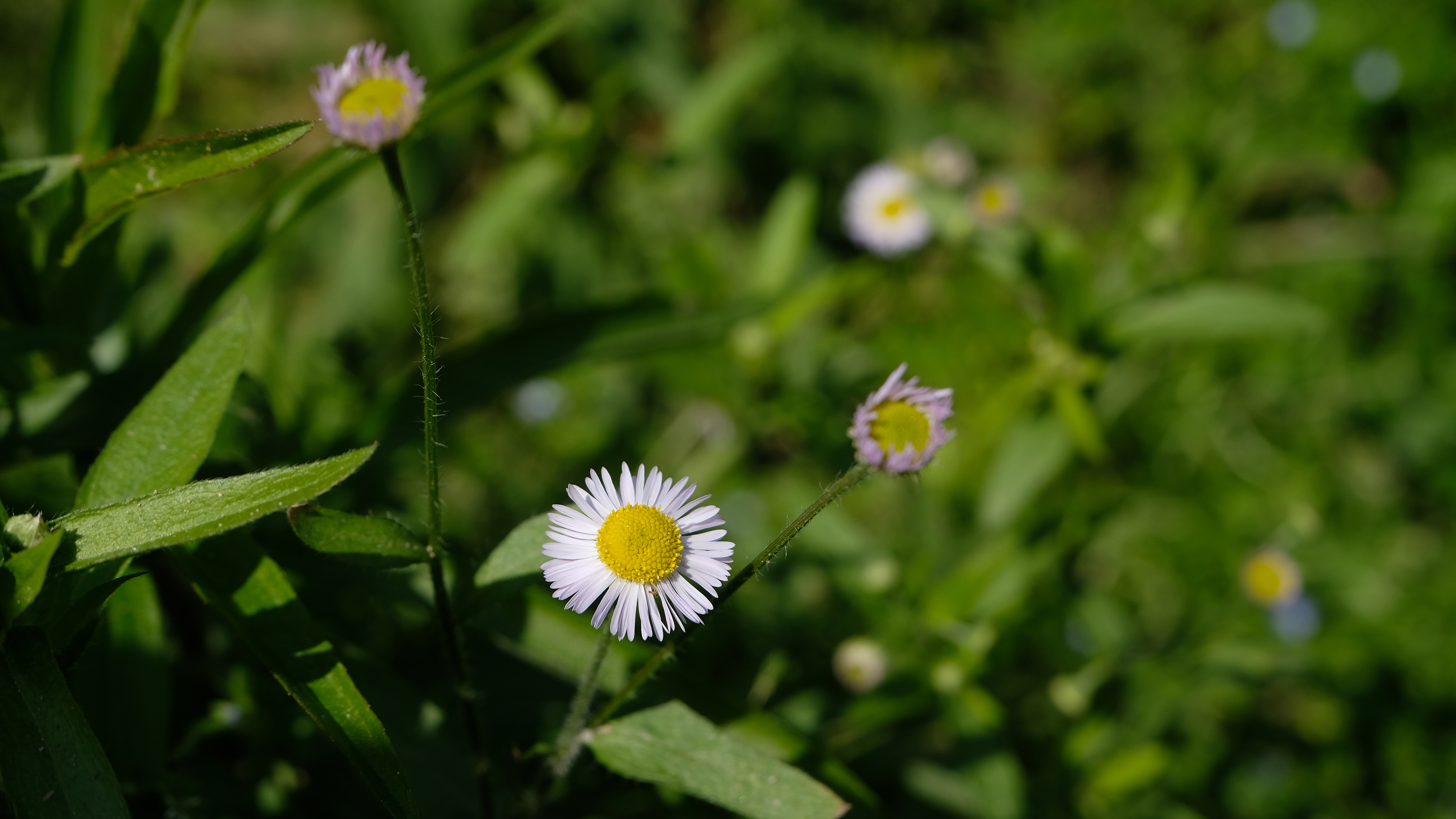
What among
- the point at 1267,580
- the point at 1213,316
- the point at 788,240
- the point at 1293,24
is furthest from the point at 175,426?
the point at 1293,24

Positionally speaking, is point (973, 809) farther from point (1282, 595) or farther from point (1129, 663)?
point (1282, 595)

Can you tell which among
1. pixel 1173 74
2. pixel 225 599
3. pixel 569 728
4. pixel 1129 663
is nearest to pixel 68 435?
pixel 225 599

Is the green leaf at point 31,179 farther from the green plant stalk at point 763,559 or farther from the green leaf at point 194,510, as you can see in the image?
the green plant stalk at point 763,559

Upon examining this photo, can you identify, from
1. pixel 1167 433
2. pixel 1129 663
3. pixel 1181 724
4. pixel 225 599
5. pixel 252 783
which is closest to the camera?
pixel 225 599

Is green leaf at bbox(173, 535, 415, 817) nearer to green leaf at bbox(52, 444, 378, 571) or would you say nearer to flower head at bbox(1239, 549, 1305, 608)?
green leaf at bbox(52, 444, 378, 571)

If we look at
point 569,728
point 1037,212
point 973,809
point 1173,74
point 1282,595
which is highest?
point 1173,74

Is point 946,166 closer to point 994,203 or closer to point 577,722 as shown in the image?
point 994,203

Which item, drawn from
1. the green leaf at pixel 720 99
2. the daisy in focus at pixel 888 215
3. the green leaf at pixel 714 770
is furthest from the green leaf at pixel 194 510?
the green leaf at pixel 720 99

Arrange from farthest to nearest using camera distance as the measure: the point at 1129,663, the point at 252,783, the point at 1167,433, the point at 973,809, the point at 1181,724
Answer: the point at 1167,433
the point at 1181,724
the point at 1129,663
the point at 973,809
the point at 252,783
